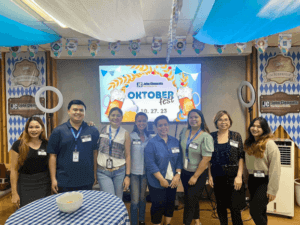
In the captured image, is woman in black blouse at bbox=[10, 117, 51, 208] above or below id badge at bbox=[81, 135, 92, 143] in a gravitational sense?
below

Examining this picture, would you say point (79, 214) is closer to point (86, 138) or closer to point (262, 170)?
point (86, 138)

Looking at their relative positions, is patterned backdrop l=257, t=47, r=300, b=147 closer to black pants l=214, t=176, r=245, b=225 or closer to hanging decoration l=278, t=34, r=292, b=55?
hanging decoration l=278, t=34, r=292, b=55

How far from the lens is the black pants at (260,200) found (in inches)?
73.4

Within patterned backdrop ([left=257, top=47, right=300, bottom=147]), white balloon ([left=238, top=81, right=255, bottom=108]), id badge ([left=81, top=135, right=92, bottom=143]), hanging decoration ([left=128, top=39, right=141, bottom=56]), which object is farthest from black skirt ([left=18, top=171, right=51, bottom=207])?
patterned backdrop ([left=257, top=47, right=300, bottom=147])

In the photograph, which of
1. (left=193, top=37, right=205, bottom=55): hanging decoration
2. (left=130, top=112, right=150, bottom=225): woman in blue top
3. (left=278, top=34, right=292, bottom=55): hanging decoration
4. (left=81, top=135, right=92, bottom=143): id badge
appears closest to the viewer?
(left=81, top=135, right=92, bottom=143): id badge

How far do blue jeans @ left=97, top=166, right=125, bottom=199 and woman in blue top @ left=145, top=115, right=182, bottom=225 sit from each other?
0.31 m

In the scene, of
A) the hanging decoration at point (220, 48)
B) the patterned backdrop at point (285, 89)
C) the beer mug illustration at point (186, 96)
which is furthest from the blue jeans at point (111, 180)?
the patterned backdrop at point (285, 89)

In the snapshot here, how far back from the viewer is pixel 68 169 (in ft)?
6.24

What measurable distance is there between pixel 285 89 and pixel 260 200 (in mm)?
2201

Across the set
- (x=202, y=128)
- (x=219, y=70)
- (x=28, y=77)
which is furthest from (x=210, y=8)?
(x=28, y=77)

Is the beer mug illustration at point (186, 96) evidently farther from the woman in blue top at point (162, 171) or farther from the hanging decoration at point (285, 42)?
the hanging decoration at point (285, 42)

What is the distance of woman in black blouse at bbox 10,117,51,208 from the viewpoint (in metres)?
1.88

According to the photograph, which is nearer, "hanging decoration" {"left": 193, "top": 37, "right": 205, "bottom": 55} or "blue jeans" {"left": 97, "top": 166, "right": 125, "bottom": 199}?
"blue jeans" {"left": 97, "top": 166, "right": 125, "bottom": 199}

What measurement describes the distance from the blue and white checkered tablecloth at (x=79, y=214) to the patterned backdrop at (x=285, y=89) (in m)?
3.05
